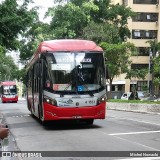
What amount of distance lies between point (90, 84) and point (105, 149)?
5526 mm

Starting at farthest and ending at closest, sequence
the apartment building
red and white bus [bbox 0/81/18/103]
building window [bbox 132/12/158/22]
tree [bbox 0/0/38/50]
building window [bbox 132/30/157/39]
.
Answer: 1. building window [bbox 132/12/158/22]
2. building window [bbox 132/30/157/39]
3. the apartment building
4. red and white bus [bbox 0/81/18/103]
5. tree [bbox 0/0/38/50]

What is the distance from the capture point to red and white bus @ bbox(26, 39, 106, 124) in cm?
1560

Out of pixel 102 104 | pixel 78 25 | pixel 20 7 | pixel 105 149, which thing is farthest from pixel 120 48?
pixel 105 149

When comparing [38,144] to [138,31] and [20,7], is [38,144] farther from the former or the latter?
[138,31]

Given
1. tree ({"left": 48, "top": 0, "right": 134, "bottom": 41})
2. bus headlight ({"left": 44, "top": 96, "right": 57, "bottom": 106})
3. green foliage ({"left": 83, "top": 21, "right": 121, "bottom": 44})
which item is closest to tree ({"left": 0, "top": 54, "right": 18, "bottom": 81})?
Answer: tree ({"left": 48, "top": 0, "right": 134, "bottom": 41})

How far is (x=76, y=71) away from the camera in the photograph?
15.9 meters

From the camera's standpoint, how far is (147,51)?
2918 inches

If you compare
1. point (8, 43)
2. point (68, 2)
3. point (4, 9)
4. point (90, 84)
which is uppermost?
point (68, 2)

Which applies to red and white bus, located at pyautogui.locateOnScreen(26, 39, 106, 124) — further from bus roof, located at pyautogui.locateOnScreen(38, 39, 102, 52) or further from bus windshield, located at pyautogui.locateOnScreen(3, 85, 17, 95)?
bus windshield, located at pyautogui.locateOnScreen(3, 85, 17, 95)

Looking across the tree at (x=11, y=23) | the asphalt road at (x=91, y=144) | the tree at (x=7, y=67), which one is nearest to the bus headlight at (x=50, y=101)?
the asphalt road at (x=91, y=144)

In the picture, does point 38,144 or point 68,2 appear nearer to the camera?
point 38,144

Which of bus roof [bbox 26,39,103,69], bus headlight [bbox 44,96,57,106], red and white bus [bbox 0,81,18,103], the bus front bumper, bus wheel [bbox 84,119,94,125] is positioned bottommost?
red and white bus [bbox 0,81,18,103]

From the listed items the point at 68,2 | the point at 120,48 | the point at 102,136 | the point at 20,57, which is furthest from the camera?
the point at 20,57

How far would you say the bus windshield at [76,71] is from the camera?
15.7 meters
